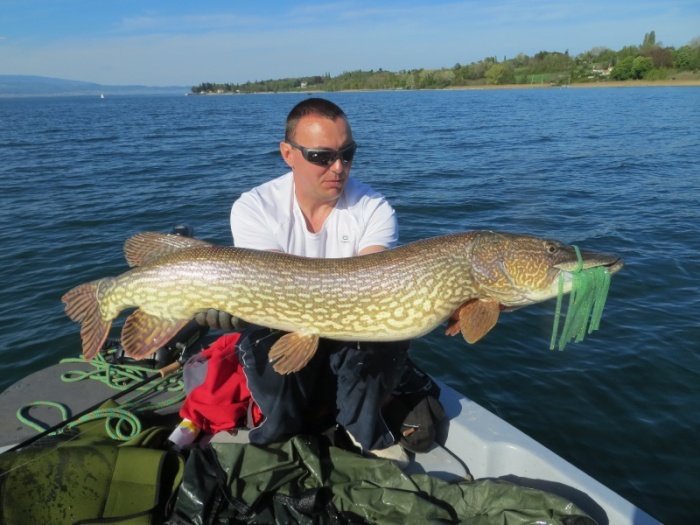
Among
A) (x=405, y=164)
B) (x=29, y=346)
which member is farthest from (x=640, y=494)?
(x=405, y=164)

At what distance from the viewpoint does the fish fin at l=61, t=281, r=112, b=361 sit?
2.93m

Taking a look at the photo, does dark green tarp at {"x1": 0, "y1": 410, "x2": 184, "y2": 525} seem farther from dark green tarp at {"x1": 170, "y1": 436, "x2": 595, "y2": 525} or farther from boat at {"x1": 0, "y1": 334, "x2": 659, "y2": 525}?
boat at {"x1": 0, "y1": 334, "x2": 659, "y2": 525}

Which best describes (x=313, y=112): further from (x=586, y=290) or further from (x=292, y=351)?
(x=586, y=290)

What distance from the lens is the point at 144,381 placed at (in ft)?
12.0

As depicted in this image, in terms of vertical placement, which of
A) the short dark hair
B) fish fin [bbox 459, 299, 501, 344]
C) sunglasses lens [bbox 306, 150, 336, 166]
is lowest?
fish fin [bbox 459, 299, 501, 344]

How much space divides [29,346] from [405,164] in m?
13.1

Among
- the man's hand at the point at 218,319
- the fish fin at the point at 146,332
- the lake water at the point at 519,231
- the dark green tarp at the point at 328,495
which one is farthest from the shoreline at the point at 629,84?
the fish fin at the point at 146,332

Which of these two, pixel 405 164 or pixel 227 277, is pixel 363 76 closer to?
pixel 405 164

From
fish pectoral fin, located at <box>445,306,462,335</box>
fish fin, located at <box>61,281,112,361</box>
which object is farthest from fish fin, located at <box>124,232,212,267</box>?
fish pectoral fin, located at <box>445,306,462,335</box>

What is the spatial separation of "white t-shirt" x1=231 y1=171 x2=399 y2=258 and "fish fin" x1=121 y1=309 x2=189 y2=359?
0.67 meters

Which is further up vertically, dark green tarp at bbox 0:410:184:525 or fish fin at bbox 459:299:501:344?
fish fin at bbox 459:299:501:344

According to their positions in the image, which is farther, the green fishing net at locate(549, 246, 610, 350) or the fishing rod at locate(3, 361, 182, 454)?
the fishing rod at locate(3, 361, 182, 454)

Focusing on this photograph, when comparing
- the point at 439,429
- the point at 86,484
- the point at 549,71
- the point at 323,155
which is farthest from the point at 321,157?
the point at 549,71

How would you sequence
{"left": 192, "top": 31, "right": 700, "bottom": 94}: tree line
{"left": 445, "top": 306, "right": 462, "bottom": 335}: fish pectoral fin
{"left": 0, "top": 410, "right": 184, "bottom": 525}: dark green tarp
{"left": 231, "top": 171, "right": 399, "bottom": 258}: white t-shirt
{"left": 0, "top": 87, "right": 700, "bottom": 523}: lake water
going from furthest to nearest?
{"left": 192, "top": 31, "right": 700, "bottom": 94}: tree line, {"left": 0, "top": 87, "right": 700, "bottom": 523}: lake water, {"left": 231, "top": 171, "right": 399, "bottom": 258}: white t-shirt, {"left": 445, "top": 306, "right": 462, "bottom": 335}: fish pectoral fin, {"left": 0, "top": 410, "right": 184, "bottom": 525}: dark green tarp
